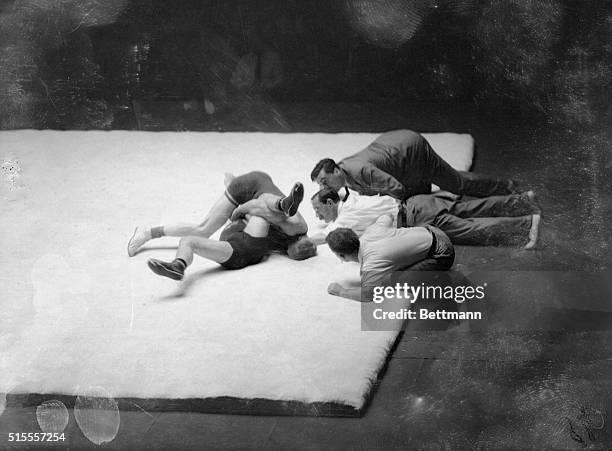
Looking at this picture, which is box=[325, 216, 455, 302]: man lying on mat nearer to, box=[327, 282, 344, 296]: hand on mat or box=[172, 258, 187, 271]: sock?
box=[327, 282, 344, 296]: hand on mat

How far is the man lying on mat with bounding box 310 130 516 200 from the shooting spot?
11.9ft

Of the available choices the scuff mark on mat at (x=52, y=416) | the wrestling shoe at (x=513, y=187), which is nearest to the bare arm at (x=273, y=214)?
the wrestling shoe at (x=513, y=187)

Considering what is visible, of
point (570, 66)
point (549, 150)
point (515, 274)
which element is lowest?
point (515, 274)

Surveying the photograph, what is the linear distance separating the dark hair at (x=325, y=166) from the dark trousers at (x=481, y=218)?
1.00ft

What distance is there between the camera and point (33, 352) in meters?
3.21

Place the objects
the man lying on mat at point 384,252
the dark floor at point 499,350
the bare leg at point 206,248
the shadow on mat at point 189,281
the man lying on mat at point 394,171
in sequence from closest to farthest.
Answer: the dark floor at point 499,350 < the man lying on mat at point 384,252 < the shadow on mat at point 189,281 < the bare leg at point 206,248 < the man lying on mat at point 394,171

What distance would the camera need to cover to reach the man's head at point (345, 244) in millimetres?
3293

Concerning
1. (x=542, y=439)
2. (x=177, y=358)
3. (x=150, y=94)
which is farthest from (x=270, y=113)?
(x=542, y=439)

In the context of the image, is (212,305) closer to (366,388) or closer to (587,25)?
(366,388)

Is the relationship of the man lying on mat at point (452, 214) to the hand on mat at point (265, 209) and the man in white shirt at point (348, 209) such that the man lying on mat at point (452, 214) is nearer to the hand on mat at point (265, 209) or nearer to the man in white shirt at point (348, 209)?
the man in white shirt at point (348, 209)

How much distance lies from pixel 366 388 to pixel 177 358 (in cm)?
59

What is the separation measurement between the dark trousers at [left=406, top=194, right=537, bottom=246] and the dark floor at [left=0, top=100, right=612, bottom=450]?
59 millimetres

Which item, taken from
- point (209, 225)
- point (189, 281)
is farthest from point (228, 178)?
point (189, 281)

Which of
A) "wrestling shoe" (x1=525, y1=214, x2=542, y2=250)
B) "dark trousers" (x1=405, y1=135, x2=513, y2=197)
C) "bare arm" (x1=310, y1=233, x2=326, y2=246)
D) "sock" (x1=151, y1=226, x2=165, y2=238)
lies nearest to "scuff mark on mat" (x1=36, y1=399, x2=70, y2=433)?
"sock" (x1=151, y1=226, x2=165, y2=238)
